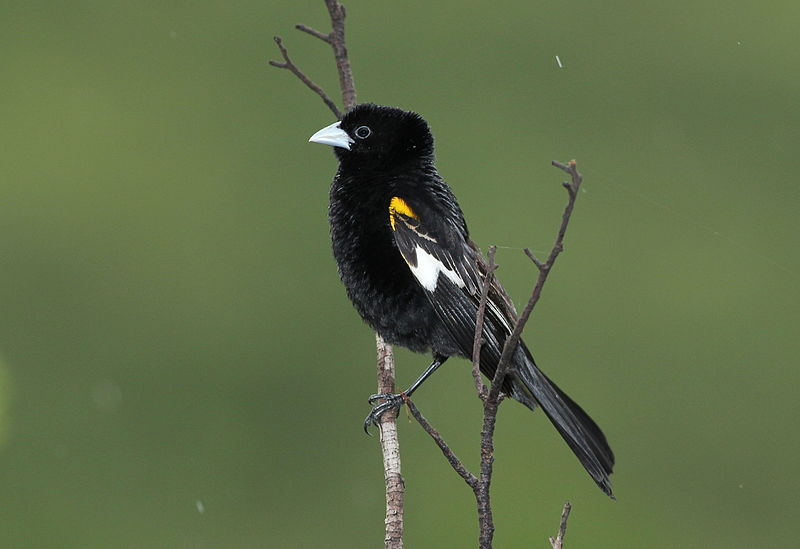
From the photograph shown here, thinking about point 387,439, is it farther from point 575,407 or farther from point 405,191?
point 405,191

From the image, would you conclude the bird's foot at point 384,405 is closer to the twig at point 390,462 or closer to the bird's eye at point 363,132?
the twig at point 390,462

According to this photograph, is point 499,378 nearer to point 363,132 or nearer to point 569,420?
point 569,420

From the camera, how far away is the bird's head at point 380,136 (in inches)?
87.4

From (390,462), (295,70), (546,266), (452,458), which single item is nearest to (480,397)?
(452,458)

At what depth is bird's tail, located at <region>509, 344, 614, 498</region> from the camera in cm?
172

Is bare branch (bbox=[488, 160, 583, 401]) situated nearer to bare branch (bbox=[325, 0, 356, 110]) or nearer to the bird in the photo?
the bird

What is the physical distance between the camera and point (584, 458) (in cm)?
171

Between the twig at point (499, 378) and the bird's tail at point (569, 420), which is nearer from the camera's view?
the twig at point (499, 378)

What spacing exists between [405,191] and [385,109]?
25 cm

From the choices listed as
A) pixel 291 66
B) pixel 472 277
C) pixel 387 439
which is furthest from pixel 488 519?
pixel 291 66

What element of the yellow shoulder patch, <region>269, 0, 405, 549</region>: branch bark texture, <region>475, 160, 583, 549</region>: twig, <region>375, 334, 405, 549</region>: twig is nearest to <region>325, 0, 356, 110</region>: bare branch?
<region>269, 0, 405, 549</region>: branch bark texture

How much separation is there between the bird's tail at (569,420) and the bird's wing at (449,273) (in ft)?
0.29

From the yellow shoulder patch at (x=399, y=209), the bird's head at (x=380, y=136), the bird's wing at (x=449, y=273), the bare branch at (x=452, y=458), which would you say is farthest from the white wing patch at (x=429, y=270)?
the bare branch at (x=452, y=458)

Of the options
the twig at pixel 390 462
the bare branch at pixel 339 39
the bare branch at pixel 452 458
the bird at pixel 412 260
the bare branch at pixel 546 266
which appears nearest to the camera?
the bare branch at pixel 546 266
